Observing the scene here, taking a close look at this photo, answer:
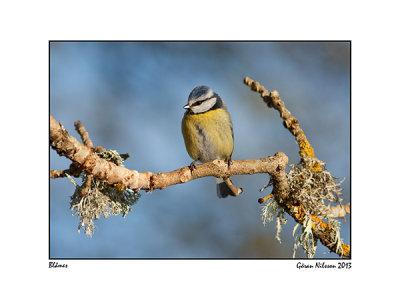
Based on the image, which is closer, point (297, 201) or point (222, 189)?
point (297, 201)

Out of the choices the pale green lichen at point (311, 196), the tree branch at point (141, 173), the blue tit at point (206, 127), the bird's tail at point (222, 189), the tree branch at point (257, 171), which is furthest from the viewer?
the bird's tail at point (222, 189)

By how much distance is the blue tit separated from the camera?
7.97 feet

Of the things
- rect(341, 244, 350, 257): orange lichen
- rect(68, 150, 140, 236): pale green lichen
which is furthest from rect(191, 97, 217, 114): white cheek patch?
rect(341, 244, 350, 257): orange lichen

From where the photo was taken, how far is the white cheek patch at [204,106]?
245cm

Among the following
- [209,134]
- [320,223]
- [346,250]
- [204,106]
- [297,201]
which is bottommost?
[346,250]

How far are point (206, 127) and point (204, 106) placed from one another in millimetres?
159

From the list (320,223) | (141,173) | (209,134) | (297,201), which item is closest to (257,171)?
(297,201)

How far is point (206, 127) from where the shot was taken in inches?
95.6

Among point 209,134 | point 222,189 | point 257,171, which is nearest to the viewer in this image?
point 257,171

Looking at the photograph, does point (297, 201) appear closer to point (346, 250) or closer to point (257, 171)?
point (257, 171)

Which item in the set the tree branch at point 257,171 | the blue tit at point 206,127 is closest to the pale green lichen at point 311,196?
the tree branch at point 257,171

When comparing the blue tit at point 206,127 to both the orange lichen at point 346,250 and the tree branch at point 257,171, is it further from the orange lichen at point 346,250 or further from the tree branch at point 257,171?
the orange lichen at point 346,250

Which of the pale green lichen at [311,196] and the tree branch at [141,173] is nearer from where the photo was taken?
the tree branch at [141,173]

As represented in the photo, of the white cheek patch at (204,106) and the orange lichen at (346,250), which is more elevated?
the white cheek patch at (204,106)
